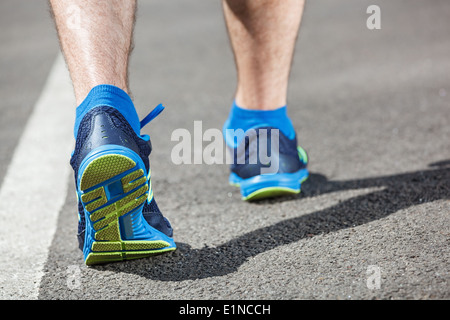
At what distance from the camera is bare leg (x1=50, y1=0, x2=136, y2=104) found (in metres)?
1.78

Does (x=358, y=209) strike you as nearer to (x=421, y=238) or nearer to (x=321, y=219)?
(x=321, y=219)

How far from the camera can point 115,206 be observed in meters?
1.71

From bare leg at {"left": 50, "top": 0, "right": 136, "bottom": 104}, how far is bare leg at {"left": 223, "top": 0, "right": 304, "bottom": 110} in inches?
28.0

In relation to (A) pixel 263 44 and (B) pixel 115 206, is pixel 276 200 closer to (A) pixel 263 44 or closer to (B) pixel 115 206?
(A) pixel 263 44

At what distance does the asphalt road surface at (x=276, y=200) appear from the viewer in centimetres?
173

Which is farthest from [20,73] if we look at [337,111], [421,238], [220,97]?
[421,238]

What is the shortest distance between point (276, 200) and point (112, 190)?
2.98 ft

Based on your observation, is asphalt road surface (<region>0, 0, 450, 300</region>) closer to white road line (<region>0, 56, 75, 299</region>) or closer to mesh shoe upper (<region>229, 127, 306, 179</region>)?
white road line (<region>0, 56, 75, 299</region>)

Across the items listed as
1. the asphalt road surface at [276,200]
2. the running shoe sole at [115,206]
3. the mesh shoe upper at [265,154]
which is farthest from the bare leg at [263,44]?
the running shoe sole at [115,206]

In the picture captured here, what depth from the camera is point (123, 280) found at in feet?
5.82

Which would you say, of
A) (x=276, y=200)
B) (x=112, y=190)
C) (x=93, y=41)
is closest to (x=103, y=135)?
(x=112, y=190)

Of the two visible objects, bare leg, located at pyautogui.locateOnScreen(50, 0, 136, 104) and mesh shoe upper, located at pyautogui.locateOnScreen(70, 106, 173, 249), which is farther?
bare leg, located at pyautogui.locateOnScreen(50, 0, 136, 104)

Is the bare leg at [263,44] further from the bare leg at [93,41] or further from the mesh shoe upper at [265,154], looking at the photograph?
the bare leg at [93,41]

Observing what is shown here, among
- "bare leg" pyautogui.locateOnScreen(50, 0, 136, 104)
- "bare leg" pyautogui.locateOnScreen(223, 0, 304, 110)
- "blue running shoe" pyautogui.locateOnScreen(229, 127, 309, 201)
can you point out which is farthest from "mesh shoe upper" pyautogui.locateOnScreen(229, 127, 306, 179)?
"bare leg" pyautogui.locateOnScreen(50, 0, 136, 104)
